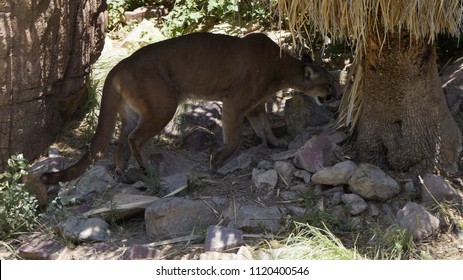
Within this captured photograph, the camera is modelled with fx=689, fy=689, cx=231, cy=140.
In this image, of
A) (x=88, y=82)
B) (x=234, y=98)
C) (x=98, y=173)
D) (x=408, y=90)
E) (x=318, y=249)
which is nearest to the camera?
(x=318, y=249)

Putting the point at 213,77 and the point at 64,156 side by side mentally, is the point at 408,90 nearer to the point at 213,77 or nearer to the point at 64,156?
the point at 213,77

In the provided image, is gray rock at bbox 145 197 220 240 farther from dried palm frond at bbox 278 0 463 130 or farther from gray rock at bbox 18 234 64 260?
dried palm frond at bbox 278 0 463 130

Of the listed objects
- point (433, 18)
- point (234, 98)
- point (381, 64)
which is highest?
point (433, 18)

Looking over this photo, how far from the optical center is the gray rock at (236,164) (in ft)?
→ 22.8

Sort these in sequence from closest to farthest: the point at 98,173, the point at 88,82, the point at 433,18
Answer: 1. the point at 433,18
2. the point at 98,173
3. the point at 88,82

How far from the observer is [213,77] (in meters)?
7.56

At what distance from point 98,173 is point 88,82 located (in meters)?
2.00

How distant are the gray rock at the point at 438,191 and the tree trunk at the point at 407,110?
0.36 m

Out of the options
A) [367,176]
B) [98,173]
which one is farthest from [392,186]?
[98,173]

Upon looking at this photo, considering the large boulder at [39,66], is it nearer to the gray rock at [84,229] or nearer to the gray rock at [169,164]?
the gray rock at [169,164]

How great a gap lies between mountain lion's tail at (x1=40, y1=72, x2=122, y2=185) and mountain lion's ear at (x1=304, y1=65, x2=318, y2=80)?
2213mm

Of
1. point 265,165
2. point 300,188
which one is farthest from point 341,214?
point 265,165

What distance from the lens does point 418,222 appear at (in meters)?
5.51

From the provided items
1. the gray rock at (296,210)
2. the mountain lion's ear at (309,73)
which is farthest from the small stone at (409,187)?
the mountain lion's ear at (309,73)
